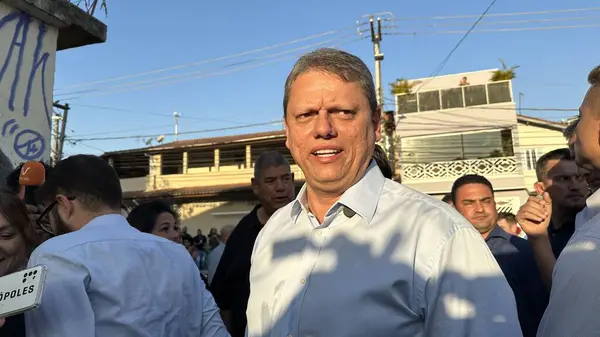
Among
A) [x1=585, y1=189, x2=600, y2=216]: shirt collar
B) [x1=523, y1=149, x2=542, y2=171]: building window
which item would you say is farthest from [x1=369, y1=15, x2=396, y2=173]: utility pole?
[x1=585, y1=189, x2=600, y2=216]: shirt collar

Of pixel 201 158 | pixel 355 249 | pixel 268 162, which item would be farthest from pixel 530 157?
pixel 355 249

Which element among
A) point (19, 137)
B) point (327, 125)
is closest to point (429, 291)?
point (327, 125)

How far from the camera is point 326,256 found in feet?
5.11

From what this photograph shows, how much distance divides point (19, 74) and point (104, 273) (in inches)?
84.0

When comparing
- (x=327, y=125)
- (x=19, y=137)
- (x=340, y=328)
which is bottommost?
(x=340, y=328)

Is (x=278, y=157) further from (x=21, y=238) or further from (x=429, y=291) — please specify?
(x=429, y=291)

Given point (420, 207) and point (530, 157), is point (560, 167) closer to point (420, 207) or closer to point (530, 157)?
point (420, 207)

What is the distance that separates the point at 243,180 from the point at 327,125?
75.1 feet

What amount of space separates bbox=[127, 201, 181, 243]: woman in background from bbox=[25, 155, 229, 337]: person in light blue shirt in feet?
4.57

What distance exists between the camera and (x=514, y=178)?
806 inches

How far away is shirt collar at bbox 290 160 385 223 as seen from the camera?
1.57m

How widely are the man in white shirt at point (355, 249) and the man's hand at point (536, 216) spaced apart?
1.34m

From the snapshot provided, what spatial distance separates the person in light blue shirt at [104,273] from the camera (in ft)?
6.03

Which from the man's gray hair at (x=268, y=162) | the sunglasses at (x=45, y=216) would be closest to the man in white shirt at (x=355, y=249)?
the sunglasses at (x=45, y=216)
